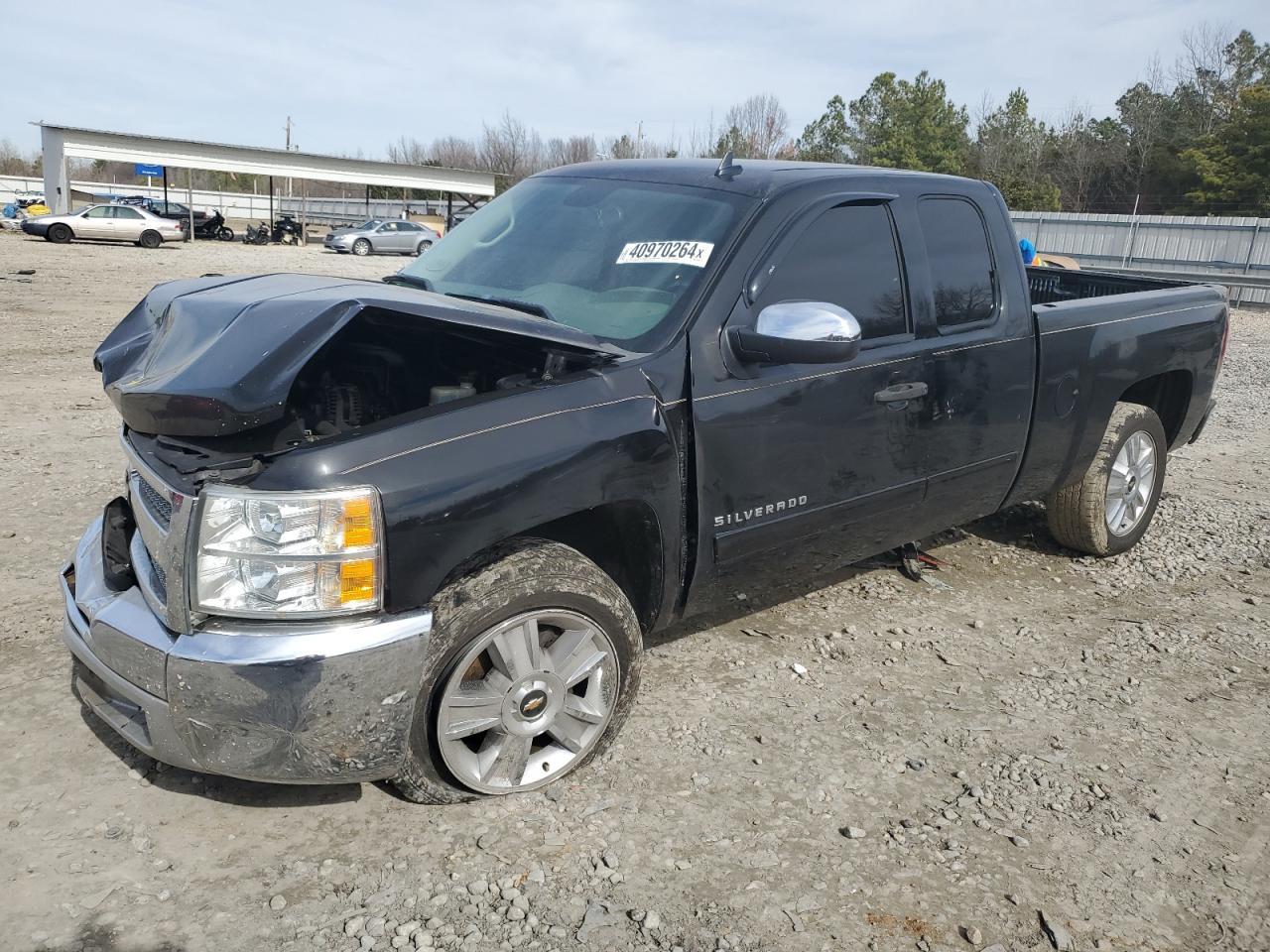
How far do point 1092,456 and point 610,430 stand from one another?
3092mm

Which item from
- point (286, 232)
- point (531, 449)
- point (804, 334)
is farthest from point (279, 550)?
point (286, 232)

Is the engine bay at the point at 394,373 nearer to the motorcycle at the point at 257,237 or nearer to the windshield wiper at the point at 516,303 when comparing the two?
the windshield wiper at the point at 516,303

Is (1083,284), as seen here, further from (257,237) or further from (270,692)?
(257,237)

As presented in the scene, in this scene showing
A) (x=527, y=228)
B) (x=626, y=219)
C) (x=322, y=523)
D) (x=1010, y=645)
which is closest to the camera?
(x=322, y=523)

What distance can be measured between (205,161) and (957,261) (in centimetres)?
3763

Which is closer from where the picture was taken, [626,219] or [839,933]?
[839,933]

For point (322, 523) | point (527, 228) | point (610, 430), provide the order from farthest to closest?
1. point (527, 228)
2. point (610, 430)
3. point (322, 523)

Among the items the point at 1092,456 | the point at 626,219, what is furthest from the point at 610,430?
the point at 1092,456

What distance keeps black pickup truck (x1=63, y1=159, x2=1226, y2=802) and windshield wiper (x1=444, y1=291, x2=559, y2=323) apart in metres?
0.02

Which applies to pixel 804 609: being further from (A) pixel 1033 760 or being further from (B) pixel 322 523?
(B) pixel 322 523

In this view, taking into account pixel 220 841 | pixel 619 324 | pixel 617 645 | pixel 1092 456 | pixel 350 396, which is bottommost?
pixel 220 841

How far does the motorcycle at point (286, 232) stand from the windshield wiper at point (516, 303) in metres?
37.5

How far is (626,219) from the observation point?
12.0 ft

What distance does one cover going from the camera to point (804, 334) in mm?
3057
